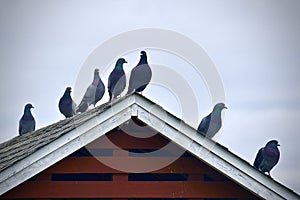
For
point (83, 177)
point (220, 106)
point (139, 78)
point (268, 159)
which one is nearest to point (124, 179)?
point (83, 177)

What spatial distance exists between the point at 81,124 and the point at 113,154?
687 mm

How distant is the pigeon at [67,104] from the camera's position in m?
13.7

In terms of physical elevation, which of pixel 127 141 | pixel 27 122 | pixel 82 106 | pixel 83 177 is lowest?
pixel 83 177

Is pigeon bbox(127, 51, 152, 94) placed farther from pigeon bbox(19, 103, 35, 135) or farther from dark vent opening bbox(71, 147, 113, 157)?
pigeon bbox(19, 103, 35, 135)

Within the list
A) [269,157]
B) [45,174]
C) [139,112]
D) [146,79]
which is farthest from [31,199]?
[269,157]

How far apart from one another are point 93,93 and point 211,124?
9.36 ft

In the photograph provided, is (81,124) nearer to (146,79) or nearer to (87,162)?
(87,162)

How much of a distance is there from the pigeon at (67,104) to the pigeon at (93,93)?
199 mm

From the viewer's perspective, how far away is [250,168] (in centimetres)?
684

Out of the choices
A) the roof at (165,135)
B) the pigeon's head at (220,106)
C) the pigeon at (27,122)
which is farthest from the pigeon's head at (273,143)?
the pigeon at (27,122)

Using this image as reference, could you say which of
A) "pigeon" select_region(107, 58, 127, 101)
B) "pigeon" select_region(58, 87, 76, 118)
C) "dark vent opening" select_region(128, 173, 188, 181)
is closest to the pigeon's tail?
"pigeon" select_region(58, 87, 76, 118)

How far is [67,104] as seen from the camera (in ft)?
45.3

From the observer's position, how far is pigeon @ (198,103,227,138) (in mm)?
11258

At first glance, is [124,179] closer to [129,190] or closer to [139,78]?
[129,190]
